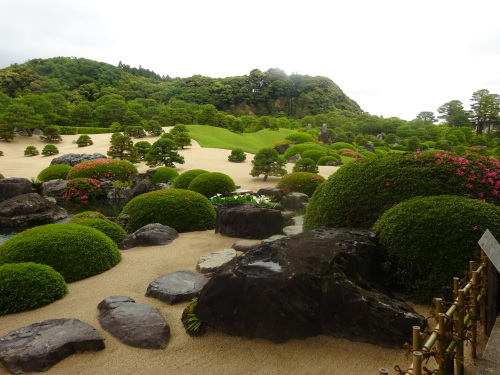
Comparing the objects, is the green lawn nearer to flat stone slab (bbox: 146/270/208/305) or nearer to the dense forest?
the dense forest

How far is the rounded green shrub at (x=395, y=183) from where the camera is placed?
15.3 ft

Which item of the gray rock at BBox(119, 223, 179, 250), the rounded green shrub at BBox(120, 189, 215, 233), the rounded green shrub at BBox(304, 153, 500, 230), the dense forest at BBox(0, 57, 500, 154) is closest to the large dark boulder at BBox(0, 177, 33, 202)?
the rounded green shrub at BBox(120, 189, 215, 233)

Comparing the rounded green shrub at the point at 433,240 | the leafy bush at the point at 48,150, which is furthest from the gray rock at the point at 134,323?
the leafy bush at the point at 48,150

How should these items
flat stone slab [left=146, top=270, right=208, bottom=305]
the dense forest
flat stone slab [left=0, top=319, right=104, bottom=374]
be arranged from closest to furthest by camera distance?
flat stone slab [left=0, top=319, right=104, bottom=374], flat stone slab [left=146, top=270, right=208, bottom=305], the dense forest

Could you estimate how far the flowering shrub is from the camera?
1519 cm

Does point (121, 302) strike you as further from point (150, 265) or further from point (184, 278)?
point (150, 265)

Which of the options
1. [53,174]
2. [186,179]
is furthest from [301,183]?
[53,174]

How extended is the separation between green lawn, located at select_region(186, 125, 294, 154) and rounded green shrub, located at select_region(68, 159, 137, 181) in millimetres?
12345

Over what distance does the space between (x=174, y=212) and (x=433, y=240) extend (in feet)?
19.1

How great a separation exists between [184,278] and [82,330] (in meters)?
1.66

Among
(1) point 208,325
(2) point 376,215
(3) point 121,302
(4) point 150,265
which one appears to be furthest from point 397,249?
(4) point 150,265

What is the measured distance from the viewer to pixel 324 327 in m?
3.47

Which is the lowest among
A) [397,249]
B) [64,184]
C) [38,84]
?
[64,184]

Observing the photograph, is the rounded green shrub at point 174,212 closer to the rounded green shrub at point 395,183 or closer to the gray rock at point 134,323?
the rounded green shrub at point 395,183
